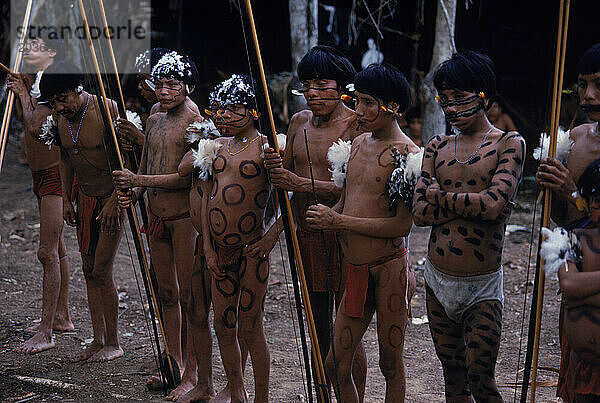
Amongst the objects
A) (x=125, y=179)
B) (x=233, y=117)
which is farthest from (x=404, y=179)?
(x=125, y=179)

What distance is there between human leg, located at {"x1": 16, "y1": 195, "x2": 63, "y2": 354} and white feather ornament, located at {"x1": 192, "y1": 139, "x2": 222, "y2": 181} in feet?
6.03

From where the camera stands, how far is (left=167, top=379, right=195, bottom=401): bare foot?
3871 mm

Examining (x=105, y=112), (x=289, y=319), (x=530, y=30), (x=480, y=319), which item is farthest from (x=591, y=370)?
(x=530, y=30)

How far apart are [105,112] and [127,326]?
2047mm

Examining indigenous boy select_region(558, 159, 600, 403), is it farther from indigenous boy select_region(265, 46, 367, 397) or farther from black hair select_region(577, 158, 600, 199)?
indigenous boy select_region(265, 46, 367, 397)

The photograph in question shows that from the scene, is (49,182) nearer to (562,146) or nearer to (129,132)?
(129,132)

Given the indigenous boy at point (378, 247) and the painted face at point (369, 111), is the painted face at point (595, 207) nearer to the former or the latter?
the indigenous boy at point (378, 247)

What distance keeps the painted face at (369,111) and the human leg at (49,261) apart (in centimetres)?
275

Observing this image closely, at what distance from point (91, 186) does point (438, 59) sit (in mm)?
5030

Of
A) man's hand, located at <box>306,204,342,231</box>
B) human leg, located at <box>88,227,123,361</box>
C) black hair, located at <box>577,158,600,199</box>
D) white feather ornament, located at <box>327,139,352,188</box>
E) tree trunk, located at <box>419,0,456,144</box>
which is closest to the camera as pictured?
black hair, located at <box>577,158,600,199</box>

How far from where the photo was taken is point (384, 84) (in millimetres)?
3035

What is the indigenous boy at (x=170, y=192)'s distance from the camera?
3.86 metres

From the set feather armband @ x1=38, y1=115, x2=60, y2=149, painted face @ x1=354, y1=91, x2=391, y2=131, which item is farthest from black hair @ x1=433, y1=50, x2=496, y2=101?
feather armband @ x1=38, y1=115, x2=60, y2=149

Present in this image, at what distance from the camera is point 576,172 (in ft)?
9.11
